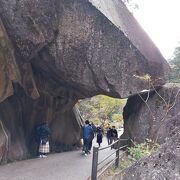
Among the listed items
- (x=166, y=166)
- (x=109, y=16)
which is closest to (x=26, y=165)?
(x=109, y=16)

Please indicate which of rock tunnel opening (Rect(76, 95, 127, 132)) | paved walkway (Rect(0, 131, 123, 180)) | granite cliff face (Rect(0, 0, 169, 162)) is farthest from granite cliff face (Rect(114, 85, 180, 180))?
rock tunnel opening (Rect(76, 95, 127, 132))

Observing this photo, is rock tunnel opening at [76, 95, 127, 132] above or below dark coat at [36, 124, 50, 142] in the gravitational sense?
above

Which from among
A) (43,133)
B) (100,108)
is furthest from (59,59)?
(100,108)

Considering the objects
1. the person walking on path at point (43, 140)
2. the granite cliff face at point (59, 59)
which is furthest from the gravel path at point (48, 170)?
the person walking on path at point (43, 140)

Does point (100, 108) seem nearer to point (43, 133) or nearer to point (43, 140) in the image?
point (43, 133)

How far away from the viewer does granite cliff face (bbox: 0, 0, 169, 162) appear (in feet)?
40.3

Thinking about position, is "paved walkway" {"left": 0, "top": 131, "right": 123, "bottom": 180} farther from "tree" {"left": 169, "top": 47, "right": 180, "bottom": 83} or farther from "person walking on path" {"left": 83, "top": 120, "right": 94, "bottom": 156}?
"tree" {"left": 169, "top": 47, "right": 180, "bottom": 83}

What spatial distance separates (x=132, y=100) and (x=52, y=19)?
8387 mm

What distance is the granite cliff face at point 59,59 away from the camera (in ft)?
40.3

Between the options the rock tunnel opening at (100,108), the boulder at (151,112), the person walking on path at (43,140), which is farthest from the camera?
the rock tunnel opening at (100,108)

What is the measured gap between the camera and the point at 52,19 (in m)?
12.7

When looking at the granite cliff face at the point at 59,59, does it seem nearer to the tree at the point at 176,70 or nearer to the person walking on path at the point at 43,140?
the person walking on path at the point at 43,140

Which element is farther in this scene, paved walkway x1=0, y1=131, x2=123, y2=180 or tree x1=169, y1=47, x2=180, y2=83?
tree x1=169, y1=47, x2=180, y2=83

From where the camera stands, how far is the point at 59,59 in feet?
45.4
